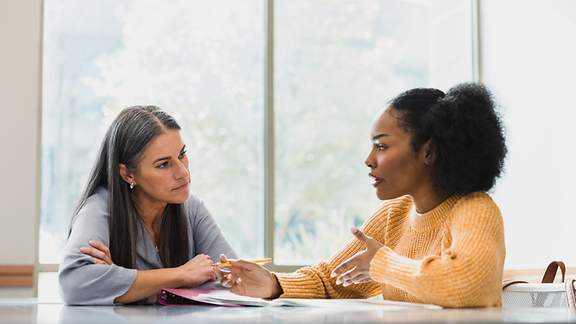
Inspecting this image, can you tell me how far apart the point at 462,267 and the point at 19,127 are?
248 centimetres

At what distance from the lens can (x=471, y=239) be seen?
5.27 feet

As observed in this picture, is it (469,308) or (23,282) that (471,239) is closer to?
(469,308)

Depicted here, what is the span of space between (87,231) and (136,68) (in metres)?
2.06

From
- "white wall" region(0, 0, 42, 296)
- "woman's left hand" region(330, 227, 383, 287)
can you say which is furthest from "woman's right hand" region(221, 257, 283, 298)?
"white wall" region(0, 0, 42, 296)

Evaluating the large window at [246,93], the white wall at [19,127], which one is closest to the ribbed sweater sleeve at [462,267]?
the white wall at [19,127]

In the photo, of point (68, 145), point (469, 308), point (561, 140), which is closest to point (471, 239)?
point (469, 308)

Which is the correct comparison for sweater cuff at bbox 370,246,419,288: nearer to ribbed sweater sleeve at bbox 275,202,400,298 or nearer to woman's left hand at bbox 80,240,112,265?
ribbed sweater sleeve at bbox 275,202,400,298

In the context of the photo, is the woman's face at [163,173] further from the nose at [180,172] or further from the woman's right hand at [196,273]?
the woman's right hand at [196,273]

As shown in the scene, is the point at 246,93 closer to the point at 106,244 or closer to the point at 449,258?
the point at 106,244

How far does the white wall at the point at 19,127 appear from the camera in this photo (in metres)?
3.42

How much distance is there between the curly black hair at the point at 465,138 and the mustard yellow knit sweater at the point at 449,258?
0.05 meters

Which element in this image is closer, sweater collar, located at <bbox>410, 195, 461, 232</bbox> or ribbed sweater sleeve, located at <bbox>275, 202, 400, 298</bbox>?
sweater collar, located at <bbox>410, 195, 461, 232</bbox>

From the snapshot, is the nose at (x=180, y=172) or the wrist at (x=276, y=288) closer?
the wrist at (x=276, y=288)

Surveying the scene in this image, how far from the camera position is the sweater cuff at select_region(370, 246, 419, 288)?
1.62 meters
